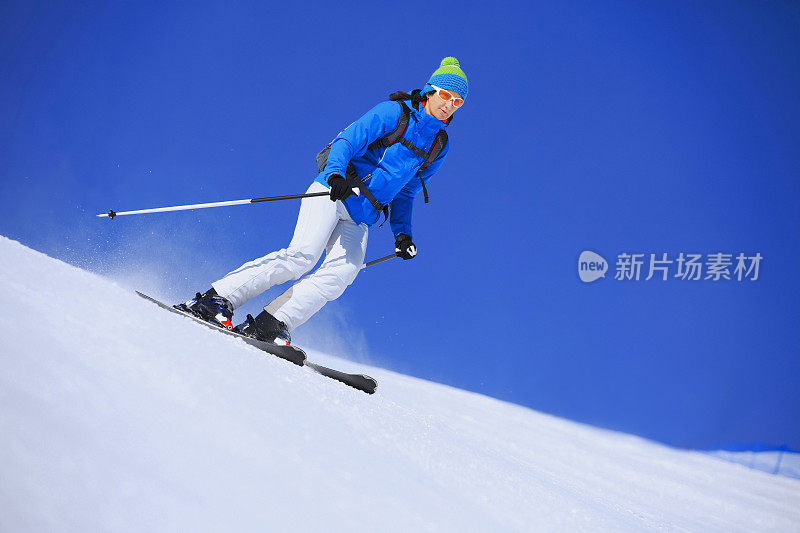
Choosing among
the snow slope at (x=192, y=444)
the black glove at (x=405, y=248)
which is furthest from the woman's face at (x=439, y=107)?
the snow slope at (x=192, y=444)

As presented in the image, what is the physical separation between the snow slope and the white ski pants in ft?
2.09

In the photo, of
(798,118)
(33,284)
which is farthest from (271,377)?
(798,118)

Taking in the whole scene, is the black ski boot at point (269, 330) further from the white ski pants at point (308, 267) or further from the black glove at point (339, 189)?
the black glove at point (339, 189)

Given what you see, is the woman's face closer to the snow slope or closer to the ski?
the ski

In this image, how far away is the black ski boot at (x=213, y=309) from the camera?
8.50 ft

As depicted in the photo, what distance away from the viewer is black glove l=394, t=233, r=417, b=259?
10.5 feet

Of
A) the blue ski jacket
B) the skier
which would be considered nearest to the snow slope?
the skier

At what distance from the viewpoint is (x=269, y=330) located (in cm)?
263

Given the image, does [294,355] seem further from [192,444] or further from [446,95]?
[446,95]

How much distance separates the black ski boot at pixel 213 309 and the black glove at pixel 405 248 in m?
1.06

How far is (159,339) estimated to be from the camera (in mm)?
1559

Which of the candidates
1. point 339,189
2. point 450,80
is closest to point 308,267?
point 339,189

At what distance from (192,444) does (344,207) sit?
6.82 feet

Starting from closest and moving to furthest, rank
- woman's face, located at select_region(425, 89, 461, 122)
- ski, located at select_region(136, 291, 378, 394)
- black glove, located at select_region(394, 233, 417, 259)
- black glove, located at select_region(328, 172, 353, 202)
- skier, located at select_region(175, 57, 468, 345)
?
1. ski, located at select_region(136, 291, 378, 394)
2. black glove, located at select_region(328, 172, 353, 202)
3. skier, located at select_region(175, 57, 468, 345)
4. woman's face, located at select_region(425, 89, 461, 122)
5. black glove, located at select_region(394, 233, 417, 259)
